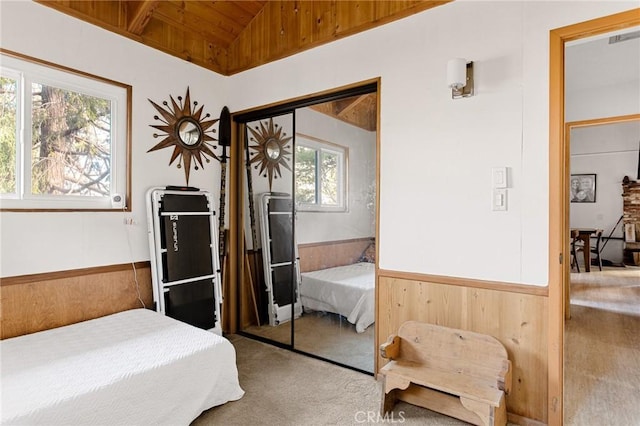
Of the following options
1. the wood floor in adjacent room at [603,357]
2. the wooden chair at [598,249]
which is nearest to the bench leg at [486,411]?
the wood floor in adjacent room at [603,357]

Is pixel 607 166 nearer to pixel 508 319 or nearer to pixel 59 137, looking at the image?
pixel 508 319

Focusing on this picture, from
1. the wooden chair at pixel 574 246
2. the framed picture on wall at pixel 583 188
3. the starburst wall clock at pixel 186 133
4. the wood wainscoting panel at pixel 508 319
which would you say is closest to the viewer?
the wood wainscoting panel at pixel 508 319

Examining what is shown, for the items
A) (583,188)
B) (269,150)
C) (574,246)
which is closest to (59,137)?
(269,150)

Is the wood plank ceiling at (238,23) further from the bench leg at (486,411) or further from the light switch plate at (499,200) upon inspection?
the bench leg at (486,411)

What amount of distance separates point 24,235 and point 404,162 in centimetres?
270

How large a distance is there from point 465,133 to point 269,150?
1953 millimetres

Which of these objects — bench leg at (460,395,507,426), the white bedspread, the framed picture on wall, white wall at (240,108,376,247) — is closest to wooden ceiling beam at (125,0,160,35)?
white wall at (240,108,376,247)

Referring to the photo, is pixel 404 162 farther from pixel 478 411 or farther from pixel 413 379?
pixel 478 411

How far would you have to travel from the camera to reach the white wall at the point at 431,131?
211 cm

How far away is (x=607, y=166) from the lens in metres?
7.79

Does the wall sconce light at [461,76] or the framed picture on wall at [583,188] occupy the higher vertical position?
the wall sconce light at [461,76]

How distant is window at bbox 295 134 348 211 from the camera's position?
10.1 ft

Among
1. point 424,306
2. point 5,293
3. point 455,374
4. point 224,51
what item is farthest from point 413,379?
point 224,51

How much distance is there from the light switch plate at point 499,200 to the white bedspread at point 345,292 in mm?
Result: 1030
